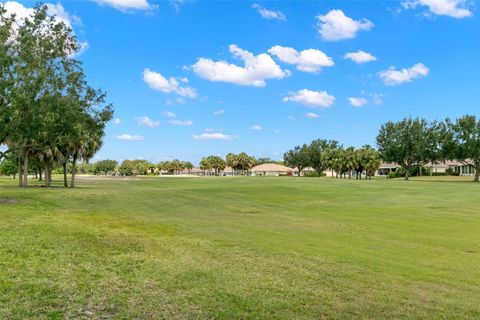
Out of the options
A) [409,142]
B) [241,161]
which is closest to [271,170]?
[241,161]

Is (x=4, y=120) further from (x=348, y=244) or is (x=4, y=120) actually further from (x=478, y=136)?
(x=478, y=136)

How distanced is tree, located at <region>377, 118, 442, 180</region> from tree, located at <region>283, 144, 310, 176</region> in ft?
169

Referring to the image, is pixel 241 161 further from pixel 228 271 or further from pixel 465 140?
pixel 228 271

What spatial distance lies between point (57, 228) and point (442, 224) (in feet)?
51.5

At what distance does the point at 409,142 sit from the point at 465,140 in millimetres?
13005

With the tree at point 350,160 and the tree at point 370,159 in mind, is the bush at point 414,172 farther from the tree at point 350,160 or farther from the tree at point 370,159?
the tree at point 350,160

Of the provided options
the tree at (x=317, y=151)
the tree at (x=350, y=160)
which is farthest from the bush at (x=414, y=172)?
the tree at (x=317, y=151)

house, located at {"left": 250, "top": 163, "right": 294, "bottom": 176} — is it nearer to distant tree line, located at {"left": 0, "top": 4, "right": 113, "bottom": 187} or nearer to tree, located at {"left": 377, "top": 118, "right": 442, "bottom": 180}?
tree, located at {"left": 377, "top": 118, "right": 442, "bottom": 180}

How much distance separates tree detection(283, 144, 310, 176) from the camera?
150m

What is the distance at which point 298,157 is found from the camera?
500 feet

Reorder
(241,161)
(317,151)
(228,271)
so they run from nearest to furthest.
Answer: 1. (228,271)
2. (317,151)
3. (241,161)

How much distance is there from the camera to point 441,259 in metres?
11.6

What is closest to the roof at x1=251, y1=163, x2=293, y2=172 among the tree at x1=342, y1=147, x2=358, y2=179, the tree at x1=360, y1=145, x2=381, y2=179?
the tree at x1=342, y1=147, x2=358, y2=179

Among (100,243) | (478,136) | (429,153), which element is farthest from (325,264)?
(429,153)
